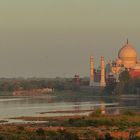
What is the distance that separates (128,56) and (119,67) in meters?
1.41

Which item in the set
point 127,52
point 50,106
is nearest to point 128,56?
point 127,52

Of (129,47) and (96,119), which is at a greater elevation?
(129,47)

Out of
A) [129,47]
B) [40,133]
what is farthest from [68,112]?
[129,47]

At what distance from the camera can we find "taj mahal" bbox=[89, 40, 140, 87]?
72.3 metres

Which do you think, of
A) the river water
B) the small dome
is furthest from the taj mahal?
the river water

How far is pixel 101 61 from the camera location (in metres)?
74.8

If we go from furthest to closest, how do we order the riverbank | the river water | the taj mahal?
the taj mahal < the river water < the riverbank

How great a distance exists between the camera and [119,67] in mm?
73312

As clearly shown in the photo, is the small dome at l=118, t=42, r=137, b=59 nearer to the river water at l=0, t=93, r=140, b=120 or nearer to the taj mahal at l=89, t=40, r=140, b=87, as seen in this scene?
the taj mahal at l=89, t=40, r=140, b=87

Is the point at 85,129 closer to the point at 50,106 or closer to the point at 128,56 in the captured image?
the point at 50,106

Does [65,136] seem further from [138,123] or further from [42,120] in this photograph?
[42,120]

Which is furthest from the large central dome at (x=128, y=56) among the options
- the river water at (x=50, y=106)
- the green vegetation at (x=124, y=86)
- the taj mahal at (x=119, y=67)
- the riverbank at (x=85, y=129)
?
the riverbank at (x=85, y=129)

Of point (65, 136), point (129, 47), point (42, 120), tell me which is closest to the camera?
point (65, 136)

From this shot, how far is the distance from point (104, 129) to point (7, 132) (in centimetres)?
374
